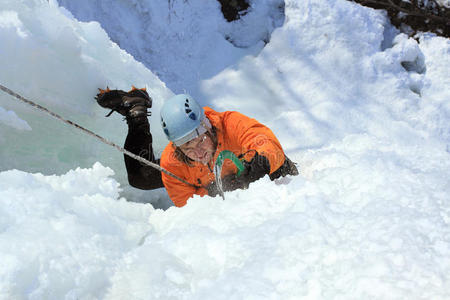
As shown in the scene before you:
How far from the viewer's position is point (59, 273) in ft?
3.22

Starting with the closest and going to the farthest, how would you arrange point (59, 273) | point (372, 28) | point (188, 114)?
point (59, 273), point (188, 114), point (372, 28)

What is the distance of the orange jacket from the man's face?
0.16 feet

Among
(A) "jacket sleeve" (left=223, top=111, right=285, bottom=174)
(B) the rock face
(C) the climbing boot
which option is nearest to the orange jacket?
(A) "jacket sleeve" (left=223, top=111, right=285, bottom=174)

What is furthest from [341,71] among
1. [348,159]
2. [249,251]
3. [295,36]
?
[249,251]

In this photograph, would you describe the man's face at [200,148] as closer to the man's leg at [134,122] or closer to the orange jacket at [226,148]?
the orange jacket at [226,148]

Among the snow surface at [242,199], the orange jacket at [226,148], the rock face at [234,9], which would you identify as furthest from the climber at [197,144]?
the rock face at [234,9]

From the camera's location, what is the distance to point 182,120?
5.87 feet

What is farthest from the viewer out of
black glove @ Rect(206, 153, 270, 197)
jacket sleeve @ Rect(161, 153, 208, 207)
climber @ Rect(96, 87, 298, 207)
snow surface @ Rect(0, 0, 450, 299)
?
jacket sleeve @ Rect(161, 153, 208, 207)

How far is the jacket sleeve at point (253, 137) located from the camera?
175cm

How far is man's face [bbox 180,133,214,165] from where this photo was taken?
75.1 inches

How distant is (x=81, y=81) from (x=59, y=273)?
73.3 inches

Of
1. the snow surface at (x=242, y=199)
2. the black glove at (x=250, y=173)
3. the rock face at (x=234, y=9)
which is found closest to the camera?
the snow surface at (x=242, y=199)

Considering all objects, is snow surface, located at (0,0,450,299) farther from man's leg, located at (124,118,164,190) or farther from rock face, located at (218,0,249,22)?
rock face, located at (218,0,249,22)

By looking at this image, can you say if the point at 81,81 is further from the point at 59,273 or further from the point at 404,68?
the point at 404,68
